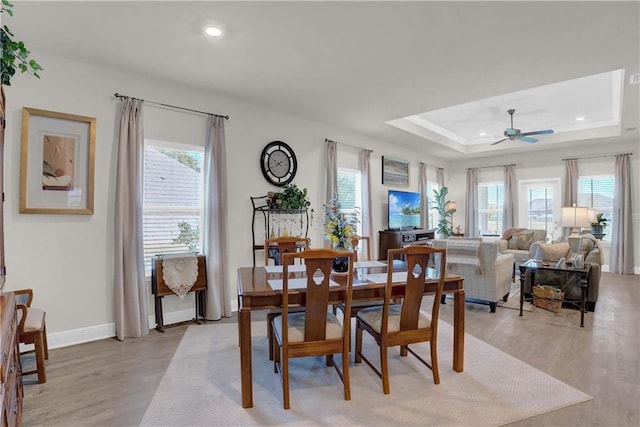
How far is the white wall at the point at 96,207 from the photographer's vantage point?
2.99 m

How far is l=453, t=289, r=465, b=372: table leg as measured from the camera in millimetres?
2652

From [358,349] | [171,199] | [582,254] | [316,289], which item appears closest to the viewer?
[316,289]

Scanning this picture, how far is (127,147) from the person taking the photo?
3449 millimetres

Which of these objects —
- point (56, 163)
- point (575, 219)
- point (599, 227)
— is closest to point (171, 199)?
point (56, 163)

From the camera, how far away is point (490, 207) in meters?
8.88

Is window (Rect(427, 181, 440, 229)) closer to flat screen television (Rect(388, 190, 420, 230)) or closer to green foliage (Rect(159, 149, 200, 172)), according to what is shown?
flat screen television (Rect(388, 190, 420, 230))

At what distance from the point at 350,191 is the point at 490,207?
15.8 feet

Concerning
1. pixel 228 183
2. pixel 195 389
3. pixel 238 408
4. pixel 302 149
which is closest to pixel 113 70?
pixel 228 183

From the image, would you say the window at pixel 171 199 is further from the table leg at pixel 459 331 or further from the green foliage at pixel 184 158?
the table leg at pixel 459 331

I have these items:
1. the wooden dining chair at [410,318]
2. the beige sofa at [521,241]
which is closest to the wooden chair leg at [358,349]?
the wooden dining chair at [410,318]

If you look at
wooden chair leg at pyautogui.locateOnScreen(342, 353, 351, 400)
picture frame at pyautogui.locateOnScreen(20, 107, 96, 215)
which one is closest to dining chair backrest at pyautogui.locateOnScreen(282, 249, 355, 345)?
wooden chair leg at pyautogui.locateOnScreen(342, 353, 351, 400)

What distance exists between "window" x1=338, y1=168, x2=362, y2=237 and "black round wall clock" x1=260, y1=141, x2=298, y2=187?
1.22 meters

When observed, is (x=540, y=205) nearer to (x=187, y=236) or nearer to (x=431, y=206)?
(x=431, y=206)

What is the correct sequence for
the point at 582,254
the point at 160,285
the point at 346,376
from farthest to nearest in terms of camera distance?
the point at 582,254
the point at 160,285
the point at 346,376
